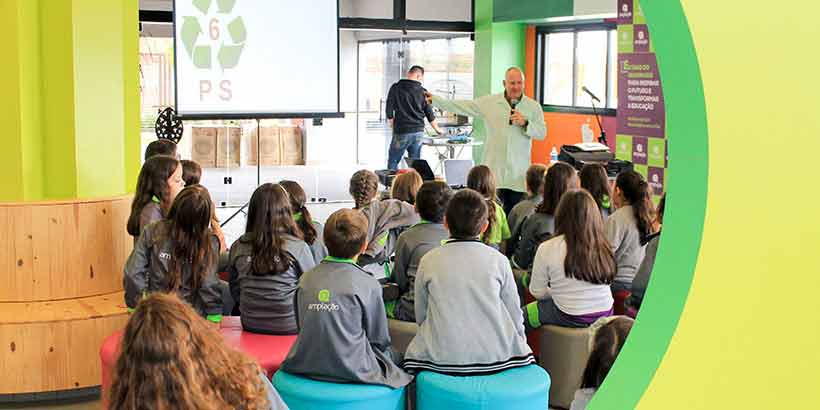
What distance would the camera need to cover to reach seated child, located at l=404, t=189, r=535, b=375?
153 inches

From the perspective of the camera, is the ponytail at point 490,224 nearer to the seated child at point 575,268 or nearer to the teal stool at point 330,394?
the seated child at point 575,268

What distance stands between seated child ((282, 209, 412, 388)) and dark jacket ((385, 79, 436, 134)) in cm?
707

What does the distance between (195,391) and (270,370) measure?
1.95 metres

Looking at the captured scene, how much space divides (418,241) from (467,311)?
0.74 meters

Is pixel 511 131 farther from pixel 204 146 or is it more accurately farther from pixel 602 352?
pixel 204 146

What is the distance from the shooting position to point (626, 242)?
4969 millimetres

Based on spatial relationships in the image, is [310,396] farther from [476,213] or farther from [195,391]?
[195,391]

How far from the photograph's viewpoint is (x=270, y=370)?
404 centimetres

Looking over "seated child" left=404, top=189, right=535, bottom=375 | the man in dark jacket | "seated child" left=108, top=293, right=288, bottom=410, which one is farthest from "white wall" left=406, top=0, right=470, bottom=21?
"seated child" left=108, top=293, right=288, bottom=410

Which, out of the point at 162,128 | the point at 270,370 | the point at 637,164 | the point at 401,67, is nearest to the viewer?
the point at 270,370

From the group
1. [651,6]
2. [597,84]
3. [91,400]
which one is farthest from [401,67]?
[651,6]

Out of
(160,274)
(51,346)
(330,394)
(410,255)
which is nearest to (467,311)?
(330,394)

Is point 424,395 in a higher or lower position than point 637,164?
lower

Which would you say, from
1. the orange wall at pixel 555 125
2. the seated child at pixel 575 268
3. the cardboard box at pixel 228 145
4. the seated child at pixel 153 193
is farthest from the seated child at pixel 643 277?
the cardboard box at pixel 228 145
